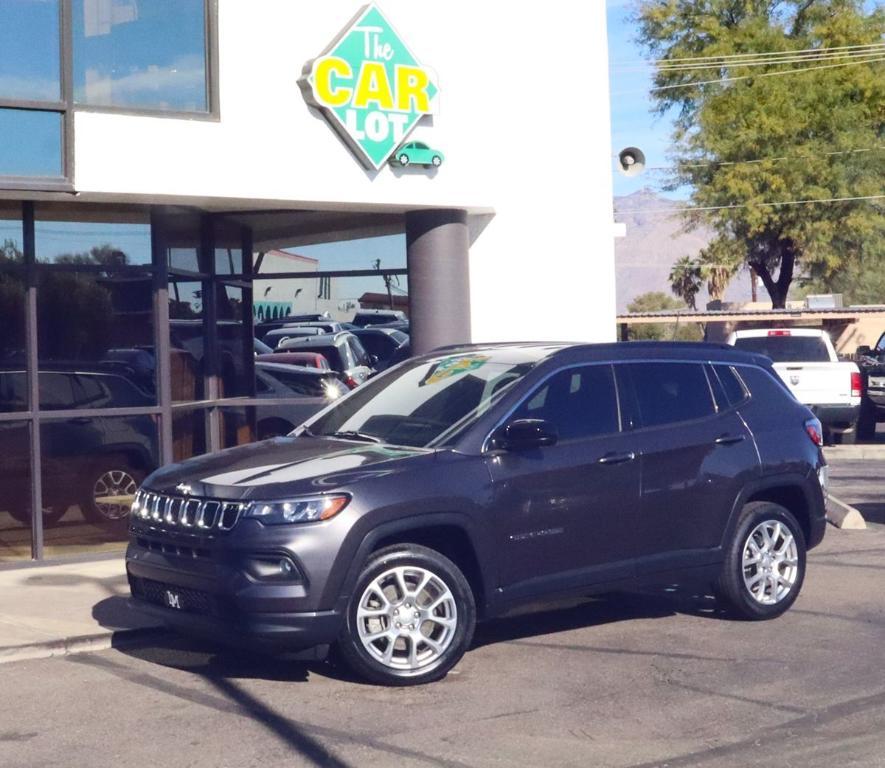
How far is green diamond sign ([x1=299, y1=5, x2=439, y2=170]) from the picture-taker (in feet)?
39.3

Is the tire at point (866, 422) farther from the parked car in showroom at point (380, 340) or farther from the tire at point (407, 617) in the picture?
the tire at point (407, 617)

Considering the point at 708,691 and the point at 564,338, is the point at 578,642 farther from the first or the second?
the point at 564,338

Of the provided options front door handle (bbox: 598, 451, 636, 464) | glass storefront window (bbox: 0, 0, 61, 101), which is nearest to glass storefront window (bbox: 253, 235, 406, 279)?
glass storefront window (bbox: 0, 0, 61, 101)

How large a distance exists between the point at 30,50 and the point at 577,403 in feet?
18.5

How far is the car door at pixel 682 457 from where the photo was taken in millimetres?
8336

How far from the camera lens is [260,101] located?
11781 mm

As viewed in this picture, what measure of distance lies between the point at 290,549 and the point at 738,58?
35.9 m

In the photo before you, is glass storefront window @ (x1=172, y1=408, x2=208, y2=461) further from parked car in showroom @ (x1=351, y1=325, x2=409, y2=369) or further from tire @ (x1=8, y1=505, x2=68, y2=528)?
parked car in showroom @ (x1=351, y1=325, x2=409, y2=369)

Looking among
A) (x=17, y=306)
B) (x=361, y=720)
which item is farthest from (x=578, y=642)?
(x=17, y=306)

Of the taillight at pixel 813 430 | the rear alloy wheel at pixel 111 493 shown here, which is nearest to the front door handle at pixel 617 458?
the taillight at pixel 813 430

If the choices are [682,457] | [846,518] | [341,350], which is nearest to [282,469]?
[682,457]

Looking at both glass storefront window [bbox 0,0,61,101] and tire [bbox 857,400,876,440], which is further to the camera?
tire [bbox 857,400,876,440]

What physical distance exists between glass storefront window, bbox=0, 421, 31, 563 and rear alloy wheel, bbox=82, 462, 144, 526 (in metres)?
0.55

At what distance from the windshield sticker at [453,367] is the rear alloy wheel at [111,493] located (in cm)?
433
